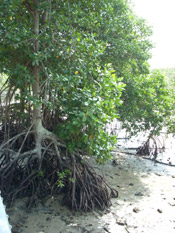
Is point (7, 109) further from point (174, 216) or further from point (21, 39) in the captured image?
point (174, 216)

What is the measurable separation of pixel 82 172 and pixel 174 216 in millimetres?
1522

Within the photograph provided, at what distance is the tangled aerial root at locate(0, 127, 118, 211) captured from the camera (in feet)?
14.4

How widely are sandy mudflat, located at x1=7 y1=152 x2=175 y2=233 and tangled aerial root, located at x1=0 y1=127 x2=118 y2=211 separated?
0.14 m

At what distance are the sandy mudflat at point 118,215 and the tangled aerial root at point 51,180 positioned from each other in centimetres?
14

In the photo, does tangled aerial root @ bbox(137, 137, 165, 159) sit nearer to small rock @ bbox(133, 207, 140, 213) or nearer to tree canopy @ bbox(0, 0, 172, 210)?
tree canopy @ bbox(0, 0, 172, 210)

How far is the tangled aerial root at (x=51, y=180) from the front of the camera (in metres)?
4.40

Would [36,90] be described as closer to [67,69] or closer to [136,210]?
[67,69]

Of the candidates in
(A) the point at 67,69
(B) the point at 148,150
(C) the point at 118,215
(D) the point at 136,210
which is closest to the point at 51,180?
(C) the point at 118,215

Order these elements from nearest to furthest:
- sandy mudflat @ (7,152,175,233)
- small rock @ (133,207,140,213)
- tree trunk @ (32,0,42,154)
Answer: sandy mudflat @ (7,152,175,233)
tree trunk @ (32,0,42,154)
small rock @ (133,207,140,213)

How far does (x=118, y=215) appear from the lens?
4395mm

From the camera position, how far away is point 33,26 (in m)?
4.50

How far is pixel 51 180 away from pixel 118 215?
3.85ft

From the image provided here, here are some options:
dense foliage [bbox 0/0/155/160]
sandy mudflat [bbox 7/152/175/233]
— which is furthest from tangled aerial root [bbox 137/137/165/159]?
dense foliage [bbox 0/0/155/160]

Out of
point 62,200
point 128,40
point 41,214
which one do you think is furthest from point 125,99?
point 41,214
